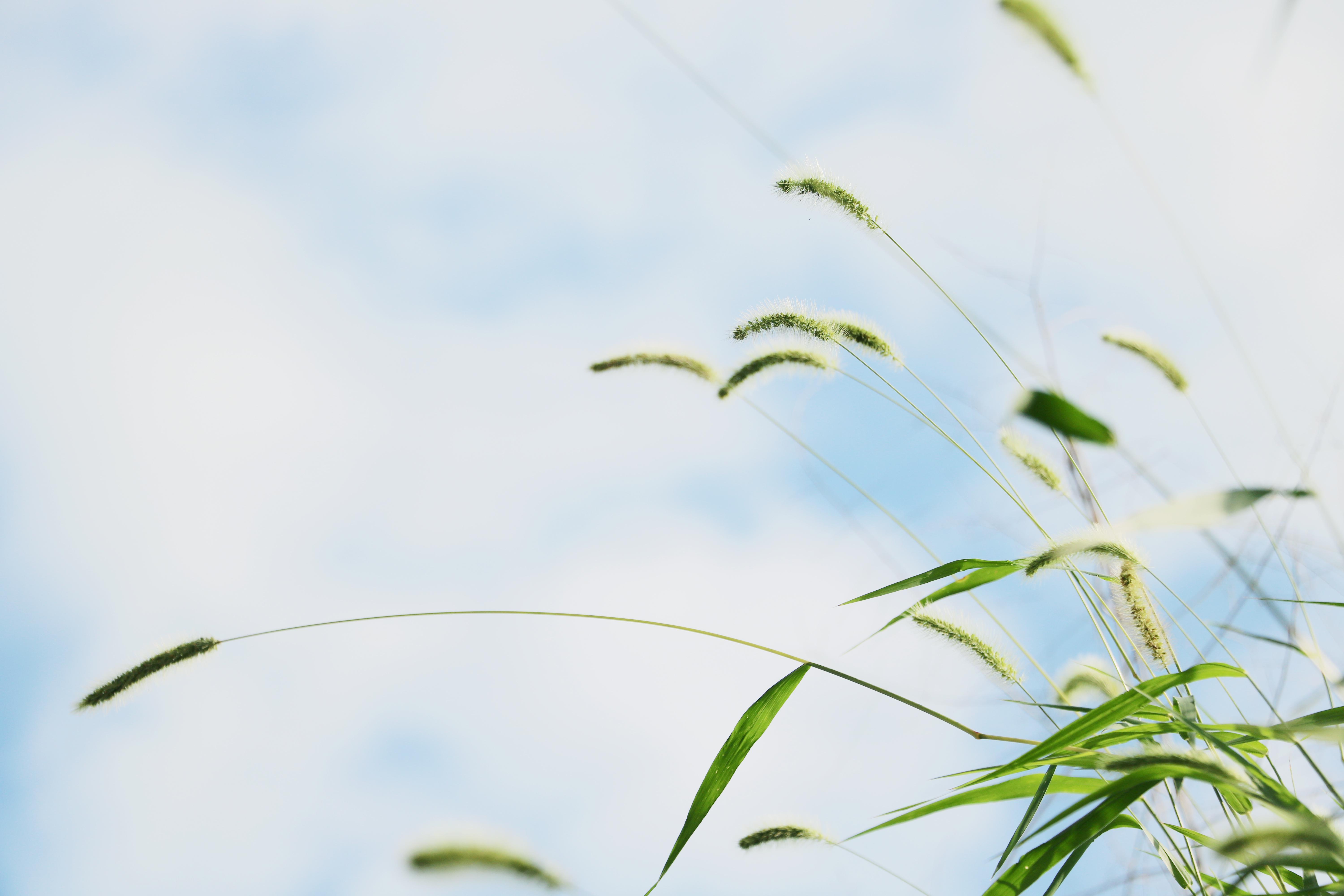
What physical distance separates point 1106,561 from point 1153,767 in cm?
32

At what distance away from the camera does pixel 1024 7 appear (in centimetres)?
126

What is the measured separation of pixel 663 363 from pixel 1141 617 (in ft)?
3.22

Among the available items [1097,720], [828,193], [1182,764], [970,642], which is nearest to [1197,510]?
[1182,764]

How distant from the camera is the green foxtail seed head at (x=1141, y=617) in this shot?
1.01 metres

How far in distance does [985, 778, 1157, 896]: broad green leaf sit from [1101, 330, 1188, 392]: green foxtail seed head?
28.7 inches

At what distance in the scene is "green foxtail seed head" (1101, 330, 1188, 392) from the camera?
4.50ft

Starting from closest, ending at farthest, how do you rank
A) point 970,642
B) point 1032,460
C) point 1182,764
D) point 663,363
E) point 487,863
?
point 1182,764 < point 487,863 < point 970,642 < point 1032,460 < point 663,363

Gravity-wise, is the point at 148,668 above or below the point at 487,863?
above

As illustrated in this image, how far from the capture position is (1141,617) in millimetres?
1040

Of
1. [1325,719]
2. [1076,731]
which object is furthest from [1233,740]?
[1076,731]

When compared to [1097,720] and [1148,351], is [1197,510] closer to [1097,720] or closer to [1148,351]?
[1097,720]

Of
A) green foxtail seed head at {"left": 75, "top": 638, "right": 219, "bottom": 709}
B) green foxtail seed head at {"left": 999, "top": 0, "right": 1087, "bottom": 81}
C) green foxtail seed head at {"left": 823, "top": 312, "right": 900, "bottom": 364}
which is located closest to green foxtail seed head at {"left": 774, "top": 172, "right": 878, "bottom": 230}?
green foxtail seed head at {"left": 823, "top": 312, "right": 900, "bottom": 364}

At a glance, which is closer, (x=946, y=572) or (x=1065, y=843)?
(x=1065, y=843)

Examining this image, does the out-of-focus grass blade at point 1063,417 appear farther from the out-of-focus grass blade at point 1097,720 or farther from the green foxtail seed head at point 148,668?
the green foxtail seed head at point 148,668
